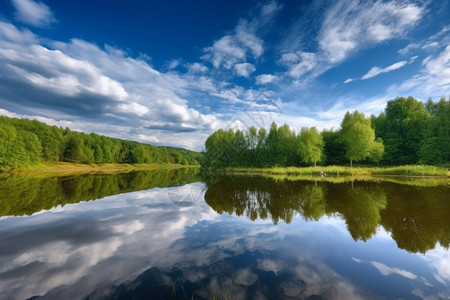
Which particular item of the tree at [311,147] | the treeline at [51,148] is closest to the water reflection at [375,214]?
the tree at [311,147]

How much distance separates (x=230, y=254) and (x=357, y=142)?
40.6 metres

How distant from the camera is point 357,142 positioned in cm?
3691

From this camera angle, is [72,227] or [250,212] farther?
[250,212]

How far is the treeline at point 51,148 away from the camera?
42438 mm

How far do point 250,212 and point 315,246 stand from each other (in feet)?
13.3

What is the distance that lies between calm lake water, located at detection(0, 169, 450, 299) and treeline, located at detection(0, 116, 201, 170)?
4804cm

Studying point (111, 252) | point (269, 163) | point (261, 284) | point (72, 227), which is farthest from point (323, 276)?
point (269, 163)

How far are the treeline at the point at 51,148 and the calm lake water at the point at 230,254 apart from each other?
48.0m

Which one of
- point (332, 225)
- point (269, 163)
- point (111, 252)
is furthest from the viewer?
point (269, 163)

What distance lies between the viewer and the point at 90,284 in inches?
150

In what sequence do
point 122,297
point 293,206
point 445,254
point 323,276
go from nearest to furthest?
point 122,297
point 323,276
point 445,254
point 293,206

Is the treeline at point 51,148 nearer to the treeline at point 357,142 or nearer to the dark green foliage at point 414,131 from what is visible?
the treeline at point 357,142

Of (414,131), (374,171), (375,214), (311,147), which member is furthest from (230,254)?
(414,131)

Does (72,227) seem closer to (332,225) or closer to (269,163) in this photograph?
(332,225)
